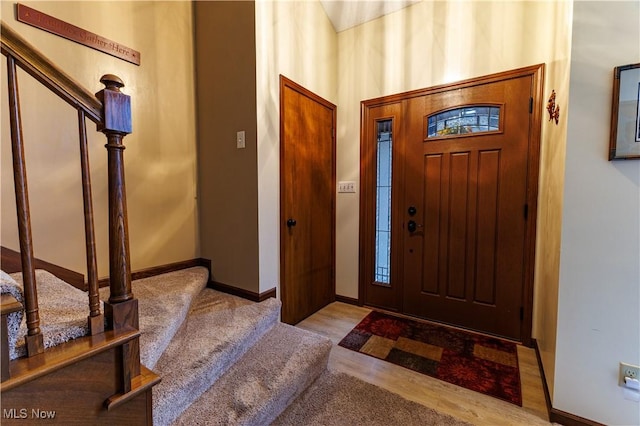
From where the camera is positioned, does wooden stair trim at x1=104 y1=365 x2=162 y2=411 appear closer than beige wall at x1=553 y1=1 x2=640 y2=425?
Yes

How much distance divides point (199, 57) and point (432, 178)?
7.17 feet

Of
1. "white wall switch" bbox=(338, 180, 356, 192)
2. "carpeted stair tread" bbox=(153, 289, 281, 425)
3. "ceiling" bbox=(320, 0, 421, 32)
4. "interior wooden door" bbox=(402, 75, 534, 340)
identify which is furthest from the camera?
"white wall switch" bbox=(338, 180, 356, 192)

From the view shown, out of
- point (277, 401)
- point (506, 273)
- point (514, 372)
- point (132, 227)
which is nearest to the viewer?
point (277, 401)

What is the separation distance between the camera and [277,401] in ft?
4.56

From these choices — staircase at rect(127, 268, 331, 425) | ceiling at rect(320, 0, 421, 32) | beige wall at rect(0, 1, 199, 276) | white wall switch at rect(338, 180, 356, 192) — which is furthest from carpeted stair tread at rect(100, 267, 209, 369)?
ceiling at rect(320, 0, 421, 32)

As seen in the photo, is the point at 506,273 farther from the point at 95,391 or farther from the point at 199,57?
the point at 199,57

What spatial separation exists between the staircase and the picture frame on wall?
1782 mm

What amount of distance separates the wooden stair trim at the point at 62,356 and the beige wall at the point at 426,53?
217 centimetres

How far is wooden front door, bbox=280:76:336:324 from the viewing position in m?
2.25

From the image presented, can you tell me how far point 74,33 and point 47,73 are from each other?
140cm

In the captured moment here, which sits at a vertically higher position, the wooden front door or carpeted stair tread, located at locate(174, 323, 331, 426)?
the wooden front door

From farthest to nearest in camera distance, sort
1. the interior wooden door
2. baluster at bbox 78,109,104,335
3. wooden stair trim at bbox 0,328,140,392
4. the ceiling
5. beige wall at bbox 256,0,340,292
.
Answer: the ceiling → the interior wooden door → beige wall at bbox 256,0,340,292 → baluster at bbox 78,109,104,335 → wooden stair trim at bbox 0,328,140,392

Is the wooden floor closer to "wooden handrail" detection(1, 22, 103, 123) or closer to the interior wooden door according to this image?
the interior wooden door

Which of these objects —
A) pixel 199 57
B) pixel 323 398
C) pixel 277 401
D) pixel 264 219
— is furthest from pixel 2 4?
pixel 323 398
